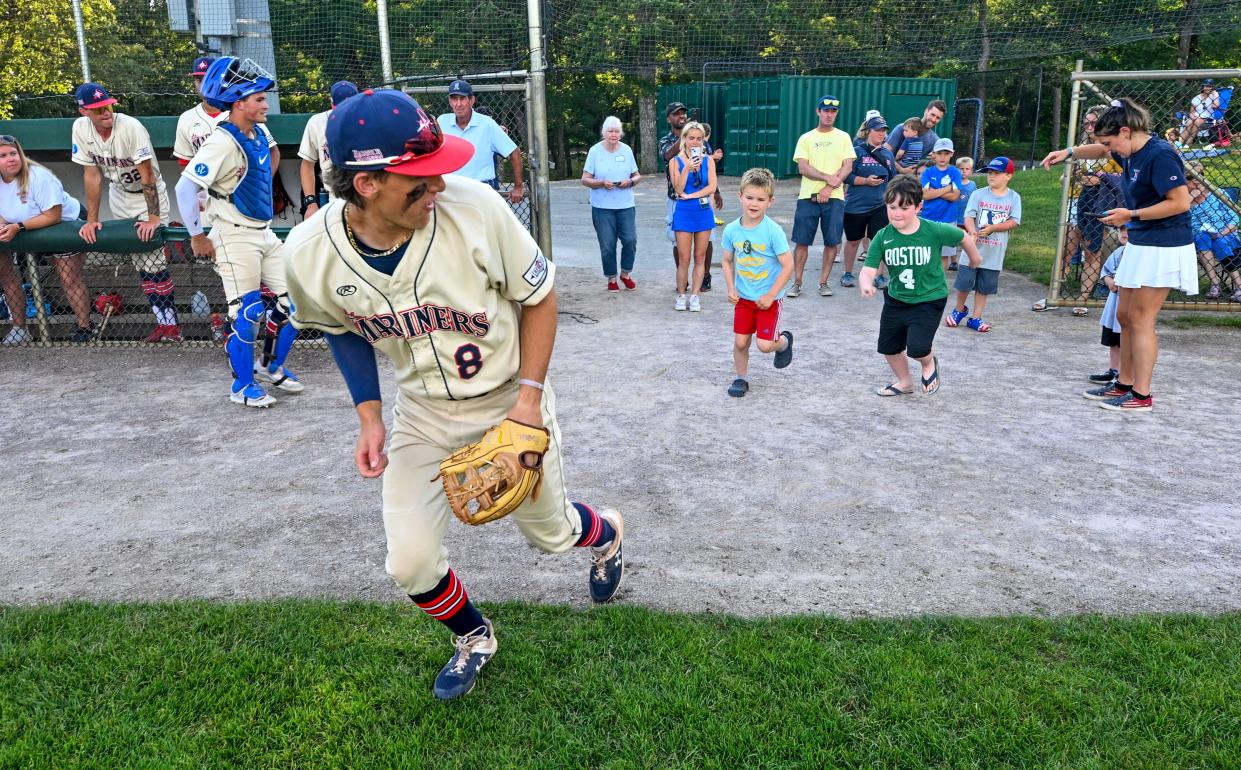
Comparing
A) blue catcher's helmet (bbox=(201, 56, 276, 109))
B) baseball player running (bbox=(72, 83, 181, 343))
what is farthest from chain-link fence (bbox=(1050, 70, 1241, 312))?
baseball player running (bbox=(72, 83, 181, 343))

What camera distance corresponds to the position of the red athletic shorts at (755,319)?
21.7 ft

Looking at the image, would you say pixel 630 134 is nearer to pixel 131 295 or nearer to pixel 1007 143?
pixel 1007 143

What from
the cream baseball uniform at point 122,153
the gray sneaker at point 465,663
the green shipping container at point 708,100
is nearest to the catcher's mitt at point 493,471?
the gray sneaker at point 465,663

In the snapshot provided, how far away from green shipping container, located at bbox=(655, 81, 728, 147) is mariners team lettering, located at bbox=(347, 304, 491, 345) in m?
23.9

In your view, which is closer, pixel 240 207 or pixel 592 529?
pixel 592 529

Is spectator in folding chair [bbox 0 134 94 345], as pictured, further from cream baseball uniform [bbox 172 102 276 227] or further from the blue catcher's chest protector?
the blue catcher's chest protector

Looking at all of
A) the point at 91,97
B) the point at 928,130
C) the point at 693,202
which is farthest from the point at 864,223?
the point at 91,97

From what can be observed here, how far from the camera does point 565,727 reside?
300 centimetres

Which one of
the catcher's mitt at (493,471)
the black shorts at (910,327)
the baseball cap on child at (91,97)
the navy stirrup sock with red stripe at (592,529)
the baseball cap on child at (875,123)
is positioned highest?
the baseball cap on child at (91,97)

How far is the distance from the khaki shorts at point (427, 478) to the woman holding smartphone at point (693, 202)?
20.0 feet

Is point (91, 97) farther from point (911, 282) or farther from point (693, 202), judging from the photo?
point (911, 282)

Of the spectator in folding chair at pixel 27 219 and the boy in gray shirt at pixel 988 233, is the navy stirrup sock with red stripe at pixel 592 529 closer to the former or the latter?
the boy in gray shirt at pixel 988 233

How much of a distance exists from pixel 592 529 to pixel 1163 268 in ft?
14.7

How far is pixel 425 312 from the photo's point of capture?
2877mm
